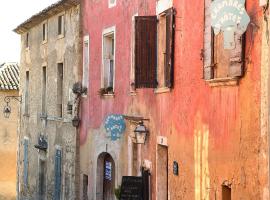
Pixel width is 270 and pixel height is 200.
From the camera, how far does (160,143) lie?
13.3m

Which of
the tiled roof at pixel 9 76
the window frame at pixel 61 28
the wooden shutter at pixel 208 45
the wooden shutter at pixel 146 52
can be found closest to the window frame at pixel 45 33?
the window frame at pixel 61 28

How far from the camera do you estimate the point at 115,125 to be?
15.7m

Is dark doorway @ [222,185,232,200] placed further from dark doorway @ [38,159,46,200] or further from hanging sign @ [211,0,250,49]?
dark doorway @ [38,159,46,200]

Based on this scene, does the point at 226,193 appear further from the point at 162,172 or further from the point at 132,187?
the point at 132,187

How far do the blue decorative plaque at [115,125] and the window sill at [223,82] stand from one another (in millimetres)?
5517

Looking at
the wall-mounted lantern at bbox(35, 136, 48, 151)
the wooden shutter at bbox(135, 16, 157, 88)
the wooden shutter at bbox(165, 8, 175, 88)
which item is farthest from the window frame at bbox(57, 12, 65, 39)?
the wooden shutter at bbox(165, 8, 175, 88)

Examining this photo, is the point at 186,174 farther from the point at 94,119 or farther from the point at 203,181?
the point at 94,119

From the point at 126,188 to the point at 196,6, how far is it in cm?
501

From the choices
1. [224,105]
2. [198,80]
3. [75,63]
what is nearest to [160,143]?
[198,80]

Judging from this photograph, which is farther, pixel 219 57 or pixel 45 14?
pixel 45 14

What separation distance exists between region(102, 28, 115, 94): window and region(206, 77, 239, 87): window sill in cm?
739

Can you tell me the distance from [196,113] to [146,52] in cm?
291

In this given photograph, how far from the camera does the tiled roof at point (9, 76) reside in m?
33.5

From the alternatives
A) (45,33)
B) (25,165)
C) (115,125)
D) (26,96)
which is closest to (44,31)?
(45,33)
